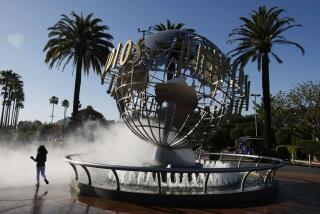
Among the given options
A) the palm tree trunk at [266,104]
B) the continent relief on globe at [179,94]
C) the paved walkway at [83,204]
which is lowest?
the paved walkway at [83,204]

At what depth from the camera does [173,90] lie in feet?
36.7

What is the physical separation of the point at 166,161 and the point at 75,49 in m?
16.8

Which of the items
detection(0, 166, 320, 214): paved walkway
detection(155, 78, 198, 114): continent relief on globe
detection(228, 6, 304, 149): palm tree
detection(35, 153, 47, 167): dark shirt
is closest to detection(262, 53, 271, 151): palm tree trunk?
detection(228, 6, 304, 149): palm tree

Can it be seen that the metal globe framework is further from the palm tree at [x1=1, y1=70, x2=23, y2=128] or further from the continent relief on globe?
the palm tree at [x1=1, y1=70, x2=23, y2=128]

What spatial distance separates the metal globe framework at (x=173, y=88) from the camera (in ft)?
36.0

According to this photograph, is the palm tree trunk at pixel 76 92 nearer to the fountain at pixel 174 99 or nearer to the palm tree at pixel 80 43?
the palm tree at pixel 80 43

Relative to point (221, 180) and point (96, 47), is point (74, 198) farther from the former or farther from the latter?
point (96, 47)

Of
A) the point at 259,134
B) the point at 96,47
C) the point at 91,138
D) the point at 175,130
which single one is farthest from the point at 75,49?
the point at 259,134

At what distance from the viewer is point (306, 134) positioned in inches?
1459

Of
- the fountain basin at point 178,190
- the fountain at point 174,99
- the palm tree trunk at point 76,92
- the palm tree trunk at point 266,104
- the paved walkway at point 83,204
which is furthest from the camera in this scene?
the palm tree trunk at point 266,104

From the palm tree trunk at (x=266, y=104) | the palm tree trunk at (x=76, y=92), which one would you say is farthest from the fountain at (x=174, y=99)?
the palm tree trunk at (x=266, y=104)

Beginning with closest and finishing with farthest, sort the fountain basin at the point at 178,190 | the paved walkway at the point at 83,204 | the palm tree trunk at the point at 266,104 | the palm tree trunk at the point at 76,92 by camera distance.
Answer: the paved walkway at the point at 83,204
the fountain basin at the point at 178,190
the palm tree trunk at the point at 76,92
the palm tree trunk at the point at 266,104

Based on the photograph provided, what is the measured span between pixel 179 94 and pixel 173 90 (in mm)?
222

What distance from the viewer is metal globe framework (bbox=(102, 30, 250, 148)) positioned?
10984mm
